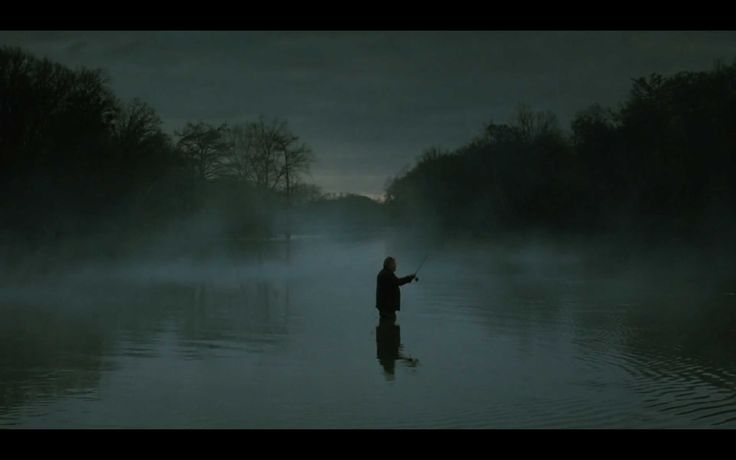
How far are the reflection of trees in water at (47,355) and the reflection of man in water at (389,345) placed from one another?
4072 millimetres

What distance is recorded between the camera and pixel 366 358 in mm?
13969

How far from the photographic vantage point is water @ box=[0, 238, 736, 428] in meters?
9.80

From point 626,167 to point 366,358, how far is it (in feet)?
173

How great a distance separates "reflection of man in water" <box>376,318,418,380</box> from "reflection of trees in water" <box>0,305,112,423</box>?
407 centimetres

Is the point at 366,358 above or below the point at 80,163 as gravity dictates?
below

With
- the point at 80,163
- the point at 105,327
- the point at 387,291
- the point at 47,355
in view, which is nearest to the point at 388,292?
the point at 387,291

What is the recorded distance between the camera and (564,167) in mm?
77812

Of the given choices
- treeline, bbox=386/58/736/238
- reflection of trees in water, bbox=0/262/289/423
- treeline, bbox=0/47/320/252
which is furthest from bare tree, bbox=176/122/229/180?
reflection of trees in water, bbox=0/262/289/423

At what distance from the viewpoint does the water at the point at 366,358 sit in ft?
32.2

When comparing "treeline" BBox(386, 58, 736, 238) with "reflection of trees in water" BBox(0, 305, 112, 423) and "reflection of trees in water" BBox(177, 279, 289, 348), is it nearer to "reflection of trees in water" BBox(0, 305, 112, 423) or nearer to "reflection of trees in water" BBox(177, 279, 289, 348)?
"reflection of trees in water" BBox(177, 279, 289, 348)

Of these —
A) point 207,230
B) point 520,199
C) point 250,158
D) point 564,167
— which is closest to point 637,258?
point 564,167

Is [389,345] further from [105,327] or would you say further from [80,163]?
[80,163]

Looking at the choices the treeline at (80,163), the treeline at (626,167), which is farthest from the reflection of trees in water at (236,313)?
the treeline at (626,167)

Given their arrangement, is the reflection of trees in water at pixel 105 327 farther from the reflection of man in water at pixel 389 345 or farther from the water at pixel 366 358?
the reflection of man in water at pixel 389 345
